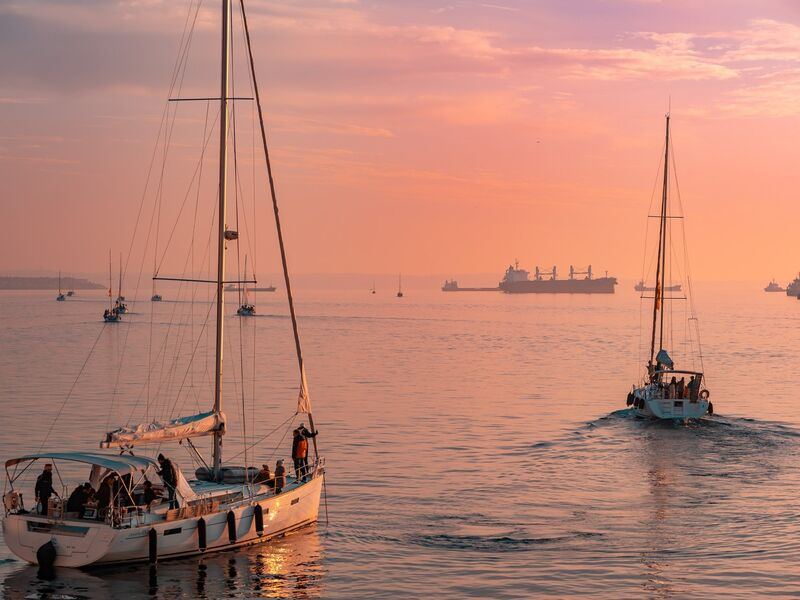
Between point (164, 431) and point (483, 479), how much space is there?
65.5 ft

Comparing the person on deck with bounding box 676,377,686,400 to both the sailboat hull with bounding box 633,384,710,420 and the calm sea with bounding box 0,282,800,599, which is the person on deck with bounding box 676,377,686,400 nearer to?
the sailboat hull with bounding box 633,384,710,420

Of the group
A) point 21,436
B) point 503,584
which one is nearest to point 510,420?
point 21,436

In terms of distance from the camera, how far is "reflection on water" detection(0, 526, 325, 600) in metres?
29.4

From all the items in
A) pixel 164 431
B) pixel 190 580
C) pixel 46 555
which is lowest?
pixel 190 580

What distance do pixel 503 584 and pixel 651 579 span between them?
14.6 feet

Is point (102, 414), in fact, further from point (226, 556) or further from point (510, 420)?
point (226, 556)

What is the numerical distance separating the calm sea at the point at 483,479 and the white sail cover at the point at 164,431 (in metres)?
3.74

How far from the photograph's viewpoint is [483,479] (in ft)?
159

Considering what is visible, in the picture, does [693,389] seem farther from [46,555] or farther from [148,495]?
[46,555]

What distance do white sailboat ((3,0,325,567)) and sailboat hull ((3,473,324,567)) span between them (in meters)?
0.03

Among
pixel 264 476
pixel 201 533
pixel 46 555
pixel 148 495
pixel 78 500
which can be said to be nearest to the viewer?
pixel 46 555

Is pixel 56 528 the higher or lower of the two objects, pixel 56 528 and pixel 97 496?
the lower

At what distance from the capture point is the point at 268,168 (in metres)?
38.5

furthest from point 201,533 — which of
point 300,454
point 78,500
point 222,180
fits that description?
point 222,180
